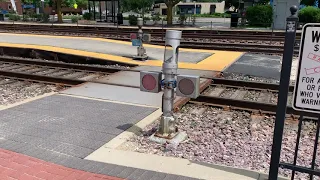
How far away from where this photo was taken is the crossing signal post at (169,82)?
4.72 metres

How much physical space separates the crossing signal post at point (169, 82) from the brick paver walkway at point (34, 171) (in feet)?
5.03

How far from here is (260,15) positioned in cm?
2969

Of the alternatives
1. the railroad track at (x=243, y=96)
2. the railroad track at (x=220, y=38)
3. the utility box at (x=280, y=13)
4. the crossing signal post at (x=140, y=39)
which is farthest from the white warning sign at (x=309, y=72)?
the utility box at (x=280, y=13)

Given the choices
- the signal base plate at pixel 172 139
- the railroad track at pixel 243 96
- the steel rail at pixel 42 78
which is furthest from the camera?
the steel rail at pixel 42 78

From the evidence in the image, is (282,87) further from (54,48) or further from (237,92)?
(54,48)

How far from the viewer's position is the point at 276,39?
18.5 meters

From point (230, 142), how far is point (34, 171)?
292 centimetres

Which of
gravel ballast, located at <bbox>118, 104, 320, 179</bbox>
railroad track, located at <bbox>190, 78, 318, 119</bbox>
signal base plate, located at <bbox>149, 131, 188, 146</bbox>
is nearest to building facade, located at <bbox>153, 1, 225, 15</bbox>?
railroad track, located at <bbox>190, 78, 318, 119</bbox>

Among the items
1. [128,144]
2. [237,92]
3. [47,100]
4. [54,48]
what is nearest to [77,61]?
[54,48]

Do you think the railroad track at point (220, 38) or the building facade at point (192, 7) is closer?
the railroad track at point (220, 38)

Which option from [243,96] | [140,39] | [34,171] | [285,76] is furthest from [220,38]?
[285,76]

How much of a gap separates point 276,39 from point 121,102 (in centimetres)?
1383

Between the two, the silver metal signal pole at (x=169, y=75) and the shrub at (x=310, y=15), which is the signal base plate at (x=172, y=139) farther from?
the shrub at (x=310, y=15)

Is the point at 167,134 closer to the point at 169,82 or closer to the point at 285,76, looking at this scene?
the point at 169,82
